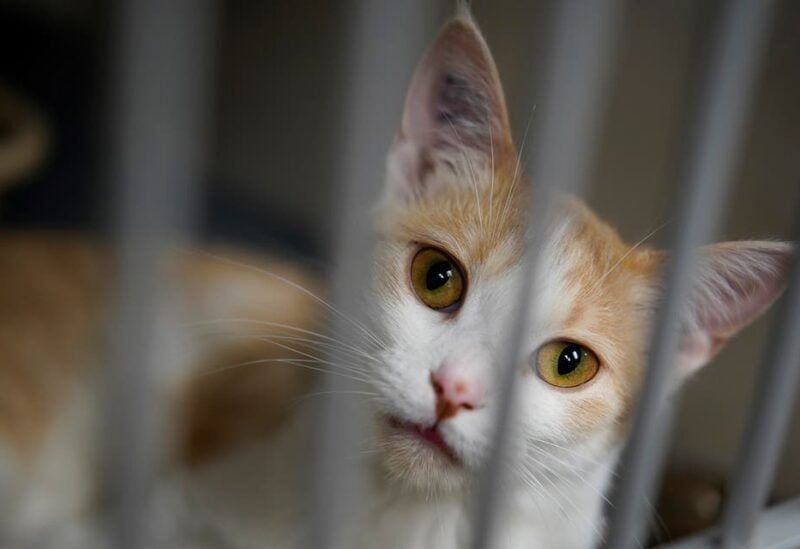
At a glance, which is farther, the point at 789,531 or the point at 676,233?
the point at 789,531

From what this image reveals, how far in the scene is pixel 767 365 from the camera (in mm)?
615

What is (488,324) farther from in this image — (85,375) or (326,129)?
(326,129)

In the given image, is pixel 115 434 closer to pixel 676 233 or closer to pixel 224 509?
pixel 676 233

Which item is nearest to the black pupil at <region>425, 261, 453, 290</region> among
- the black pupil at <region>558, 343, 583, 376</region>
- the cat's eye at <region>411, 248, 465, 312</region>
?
the cat's eye at <region>411, 248, 465, 312</region>

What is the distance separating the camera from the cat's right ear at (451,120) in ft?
1.87

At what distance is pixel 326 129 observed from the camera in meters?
1.29

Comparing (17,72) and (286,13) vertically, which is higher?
(286,13)

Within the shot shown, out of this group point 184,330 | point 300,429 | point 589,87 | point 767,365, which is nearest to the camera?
point 589,87

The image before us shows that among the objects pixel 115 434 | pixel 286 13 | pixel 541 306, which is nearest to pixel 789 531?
pixel 541 306

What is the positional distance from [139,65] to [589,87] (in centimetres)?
21

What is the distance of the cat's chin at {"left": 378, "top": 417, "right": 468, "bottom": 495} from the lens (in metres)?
0.63

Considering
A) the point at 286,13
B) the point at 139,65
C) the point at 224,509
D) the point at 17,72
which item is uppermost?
the point at 286,13

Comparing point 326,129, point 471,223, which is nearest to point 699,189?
point 471,223

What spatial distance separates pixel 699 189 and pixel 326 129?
870mm
